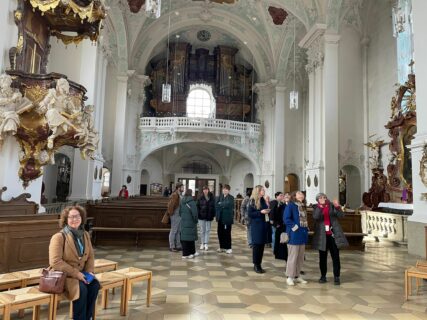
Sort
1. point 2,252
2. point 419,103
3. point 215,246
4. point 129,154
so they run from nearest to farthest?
1. point 2,252
2. point 419,103
3. point 215,246
4. point 129,154

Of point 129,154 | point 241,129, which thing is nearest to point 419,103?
point 241,129

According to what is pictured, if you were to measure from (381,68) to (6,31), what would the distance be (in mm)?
12570

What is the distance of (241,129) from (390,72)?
28.0 feet

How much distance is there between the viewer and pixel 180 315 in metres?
3.58

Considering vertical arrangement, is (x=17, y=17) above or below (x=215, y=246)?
above

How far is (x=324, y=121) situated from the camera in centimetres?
1229

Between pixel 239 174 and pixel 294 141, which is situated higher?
pixel 294 141

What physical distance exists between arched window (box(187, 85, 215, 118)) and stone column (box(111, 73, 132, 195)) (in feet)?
15.9

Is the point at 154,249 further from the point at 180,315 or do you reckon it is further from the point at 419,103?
the point at 419,103

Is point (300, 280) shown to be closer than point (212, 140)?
Yes

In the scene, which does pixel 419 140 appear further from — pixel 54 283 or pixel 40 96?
pixel 40 96

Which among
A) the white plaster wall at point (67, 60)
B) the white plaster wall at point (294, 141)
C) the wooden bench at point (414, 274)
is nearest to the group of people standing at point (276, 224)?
the wooden bench at point (414, 274)

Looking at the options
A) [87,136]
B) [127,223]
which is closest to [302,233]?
[87,136]

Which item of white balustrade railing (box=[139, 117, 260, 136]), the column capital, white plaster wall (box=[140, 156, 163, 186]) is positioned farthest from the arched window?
the column capital
